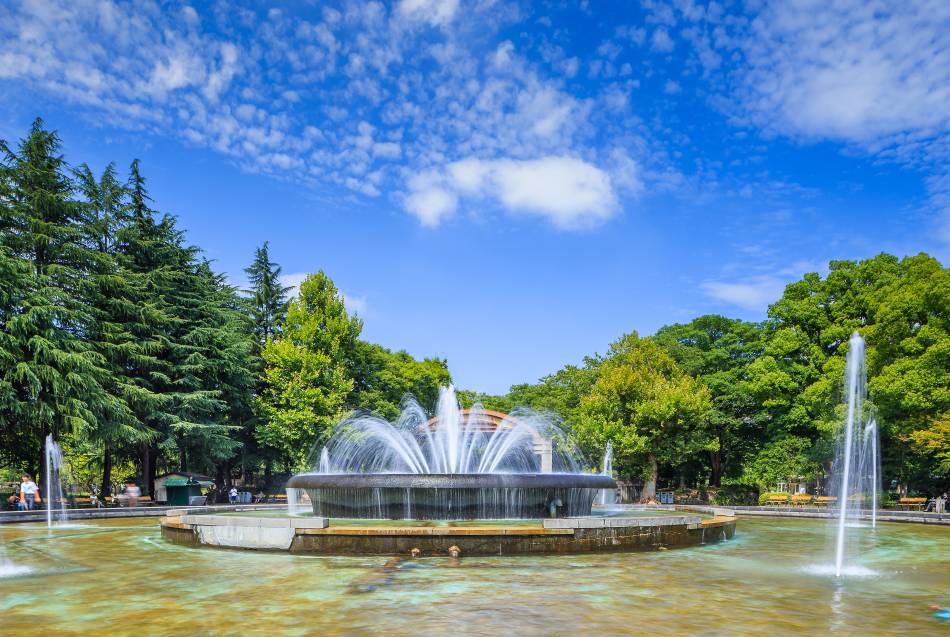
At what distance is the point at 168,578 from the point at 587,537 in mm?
6961

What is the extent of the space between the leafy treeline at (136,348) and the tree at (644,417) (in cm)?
1373

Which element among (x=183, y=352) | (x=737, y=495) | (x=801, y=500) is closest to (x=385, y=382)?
(x=183, y=352)

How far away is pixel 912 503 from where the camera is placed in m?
28.5

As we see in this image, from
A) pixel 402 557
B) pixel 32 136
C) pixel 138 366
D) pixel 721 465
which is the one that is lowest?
pixel 721 465

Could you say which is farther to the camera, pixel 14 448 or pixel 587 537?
pixel 14 448

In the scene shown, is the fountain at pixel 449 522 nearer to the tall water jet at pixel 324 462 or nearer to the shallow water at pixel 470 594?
the shallow water at pixel 470 594

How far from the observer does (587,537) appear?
12445 millimetres

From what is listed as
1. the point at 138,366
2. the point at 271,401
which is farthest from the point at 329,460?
the point at 138,366

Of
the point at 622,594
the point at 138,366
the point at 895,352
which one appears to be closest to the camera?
the point at 622,594

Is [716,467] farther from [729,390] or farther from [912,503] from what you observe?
[912,503]

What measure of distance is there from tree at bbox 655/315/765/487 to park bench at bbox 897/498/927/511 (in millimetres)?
8899

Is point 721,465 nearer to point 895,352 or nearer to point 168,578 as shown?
point 895,352

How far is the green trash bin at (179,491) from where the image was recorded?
2948cm

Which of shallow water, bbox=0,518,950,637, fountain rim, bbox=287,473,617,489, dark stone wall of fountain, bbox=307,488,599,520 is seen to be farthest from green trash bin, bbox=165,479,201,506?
fountain rim, bbox=287,473,617,489
